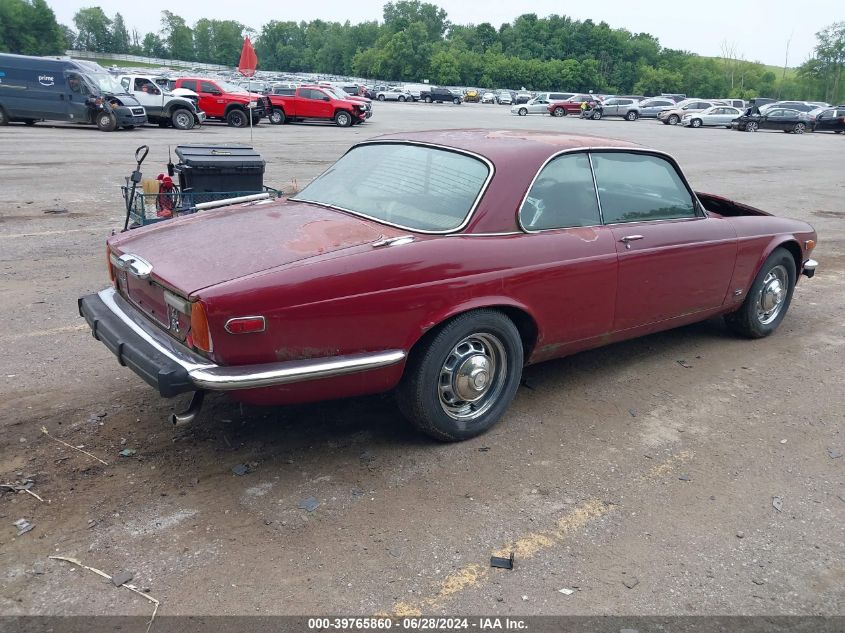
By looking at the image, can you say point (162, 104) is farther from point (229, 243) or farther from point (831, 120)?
point (831, 120)

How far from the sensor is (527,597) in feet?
8.73

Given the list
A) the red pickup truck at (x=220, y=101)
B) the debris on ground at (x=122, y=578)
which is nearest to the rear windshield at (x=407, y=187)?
the debris on ground at (x=122, y=578)

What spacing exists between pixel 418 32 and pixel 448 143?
112 meters

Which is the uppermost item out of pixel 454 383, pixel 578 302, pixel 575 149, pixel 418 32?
pixel 418 32

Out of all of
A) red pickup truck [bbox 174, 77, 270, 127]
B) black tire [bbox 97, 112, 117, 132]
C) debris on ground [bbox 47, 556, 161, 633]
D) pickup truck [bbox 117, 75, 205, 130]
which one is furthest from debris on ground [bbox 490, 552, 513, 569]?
red pickup truck [bbox 174, 77, 270, 127]

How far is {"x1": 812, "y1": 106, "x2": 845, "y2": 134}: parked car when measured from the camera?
1469 inches

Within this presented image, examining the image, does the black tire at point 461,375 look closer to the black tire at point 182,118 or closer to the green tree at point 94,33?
the black tire at point 182,118

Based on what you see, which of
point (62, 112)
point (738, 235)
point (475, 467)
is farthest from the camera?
point (62, 112)

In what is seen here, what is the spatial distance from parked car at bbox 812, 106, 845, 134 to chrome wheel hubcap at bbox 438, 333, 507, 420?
4069 centimetres

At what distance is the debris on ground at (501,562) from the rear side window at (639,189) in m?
2.25

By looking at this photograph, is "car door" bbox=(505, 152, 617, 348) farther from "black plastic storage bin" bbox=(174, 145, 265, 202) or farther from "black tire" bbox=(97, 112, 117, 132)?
"black tire" bbox=(97, 112, 117, 132)

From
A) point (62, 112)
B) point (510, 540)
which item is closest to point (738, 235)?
point (510, 540)

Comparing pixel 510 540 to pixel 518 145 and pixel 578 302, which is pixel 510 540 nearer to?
pixel 578 302

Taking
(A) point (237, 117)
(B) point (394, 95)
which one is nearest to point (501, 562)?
(A) point (237, 117)
